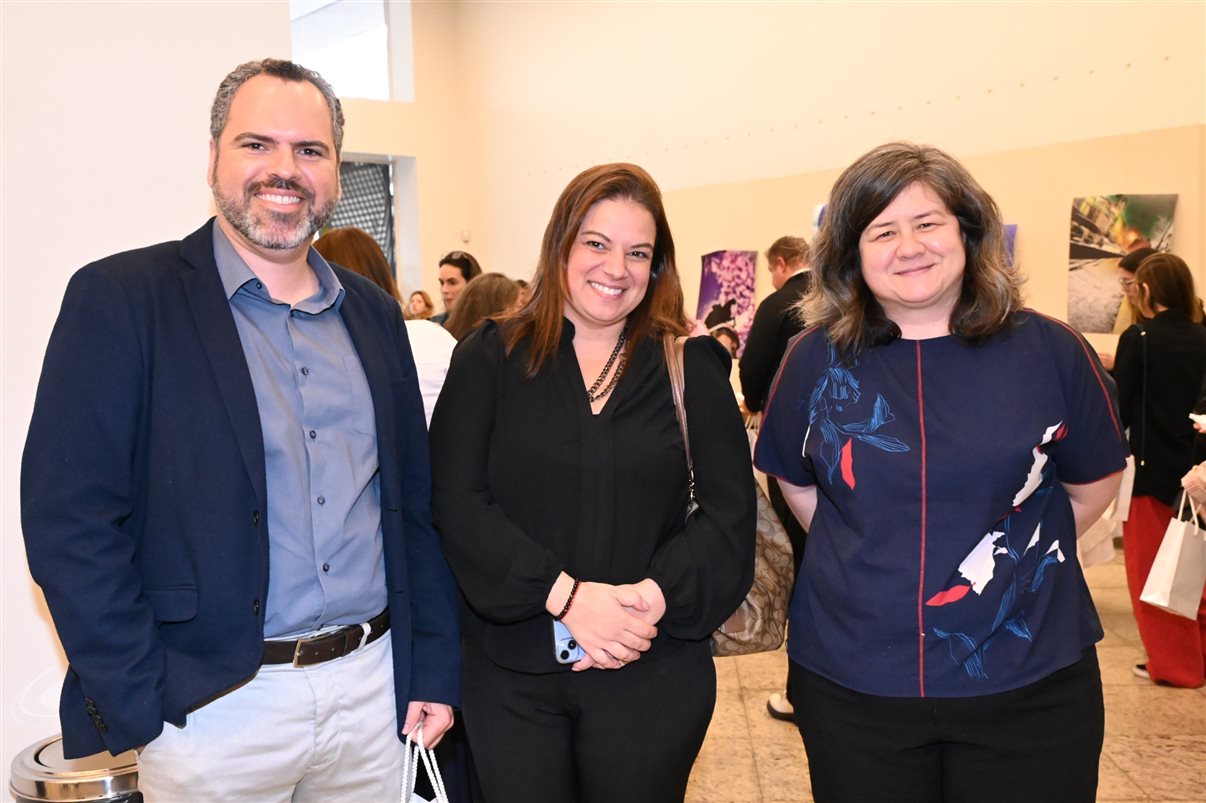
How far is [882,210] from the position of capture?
206cm

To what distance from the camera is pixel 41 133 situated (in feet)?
8.79

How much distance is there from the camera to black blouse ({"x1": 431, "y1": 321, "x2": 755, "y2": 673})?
2.07 meters

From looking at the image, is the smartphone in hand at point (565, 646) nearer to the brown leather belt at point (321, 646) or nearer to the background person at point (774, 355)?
the brown leather belt at point (321, 646)

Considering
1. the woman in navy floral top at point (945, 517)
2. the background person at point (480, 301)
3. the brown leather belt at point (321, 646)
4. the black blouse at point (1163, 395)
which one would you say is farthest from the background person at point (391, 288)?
the black blouse at point (1163, 395)

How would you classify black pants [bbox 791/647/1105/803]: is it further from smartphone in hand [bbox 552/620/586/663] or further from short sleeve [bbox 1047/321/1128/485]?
smartphone in hand [bbox 552/620/586/663]

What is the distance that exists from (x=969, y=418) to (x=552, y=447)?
0.83 meters

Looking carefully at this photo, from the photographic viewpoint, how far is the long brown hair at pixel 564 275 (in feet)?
7.11

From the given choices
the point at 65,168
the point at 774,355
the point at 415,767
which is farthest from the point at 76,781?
the point at 774,355

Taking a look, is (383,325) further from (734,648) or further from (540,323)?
(734,648)

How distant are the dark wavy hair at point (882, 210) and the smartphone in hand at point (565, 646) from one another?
805 mm

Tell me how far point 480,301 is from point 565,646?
2.15 metres

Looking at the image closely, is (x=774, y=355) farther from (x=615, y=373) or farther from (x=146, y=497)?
(x=146, y=497)

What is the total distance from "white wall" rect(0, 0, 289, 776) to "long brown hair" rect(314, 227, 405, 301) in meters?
0.48

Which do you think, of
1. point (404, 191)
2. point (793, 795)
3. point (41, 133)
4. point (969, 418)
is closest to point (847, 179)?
point (969, 418)
